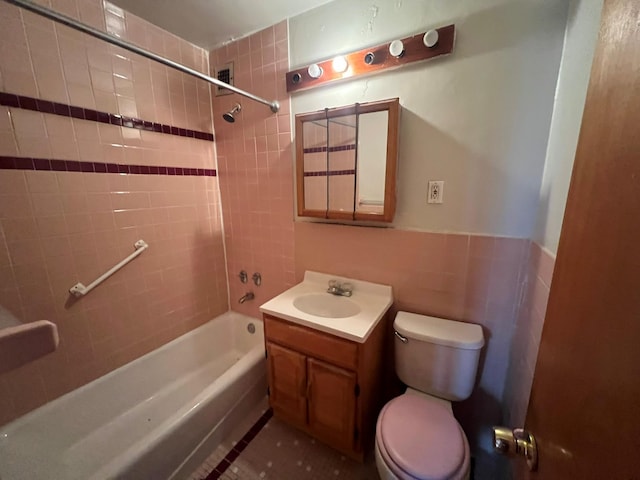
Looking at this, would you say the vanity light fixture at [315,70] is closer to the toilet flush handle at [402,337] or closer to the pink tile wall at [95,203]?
the pink tile wall at [95,203]

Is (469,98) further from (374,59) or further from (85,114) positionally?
(85,114)

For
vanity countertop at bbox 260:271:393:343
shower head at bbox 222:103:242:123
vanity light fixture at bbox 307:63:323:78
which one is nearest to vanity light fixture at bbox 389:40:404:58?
vanity light fixture at bbox 307:63:323:78

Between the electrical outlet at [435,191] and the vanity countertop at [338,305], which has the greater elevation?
the electrical outlet at [435,191]

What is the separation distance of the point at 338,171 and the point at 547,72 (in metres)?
0.98

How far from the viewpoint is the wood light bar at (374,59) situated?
45.4 inches

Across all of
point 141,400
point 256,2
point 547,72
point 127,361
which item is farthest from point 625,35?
point 141,400

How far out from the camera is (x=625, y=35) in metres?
0.34

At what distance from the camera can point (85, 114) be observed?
53.0 inches

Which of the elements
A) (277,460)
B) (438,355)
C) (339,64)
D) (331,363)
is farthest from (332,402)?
(339,64)

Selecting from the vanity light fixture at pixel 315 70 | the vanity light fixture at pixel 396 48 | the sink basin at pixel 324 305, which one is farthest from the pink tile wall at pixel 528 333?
the vanity light fixture at pixel 315 70

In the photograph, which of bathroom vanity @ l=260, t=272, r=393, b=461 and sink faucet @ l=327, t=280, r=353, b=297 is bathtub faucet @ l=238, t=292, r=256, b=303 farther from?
sink faucet @ l=327, t=280, r=353, b=297

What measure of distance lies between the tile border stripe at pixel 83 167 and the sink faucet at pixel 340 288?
51.9 inches

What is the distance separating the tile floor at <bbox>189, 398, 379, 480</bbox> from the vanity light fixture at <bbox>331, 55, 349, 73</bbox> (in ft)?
7.03

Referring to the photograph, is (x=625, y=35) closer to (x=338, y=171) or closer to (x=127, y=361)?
(x=338, y=171)
